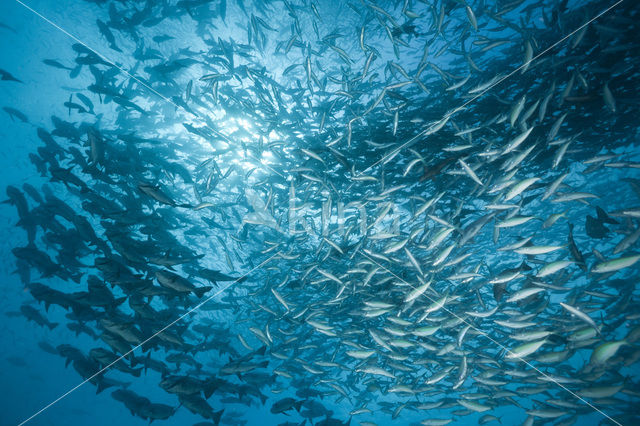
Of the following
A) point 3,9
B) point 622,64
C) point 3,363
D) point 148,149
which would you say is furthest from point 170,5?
point 3,363

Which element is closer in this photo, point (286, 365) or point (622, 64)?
point (622, 64)

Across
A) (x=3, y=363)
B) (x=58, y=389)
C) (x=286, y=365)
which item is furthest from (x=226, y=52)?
(x=58, y=389)

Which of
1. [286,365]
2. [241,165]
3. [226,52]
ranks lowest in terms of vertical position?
[286,365]

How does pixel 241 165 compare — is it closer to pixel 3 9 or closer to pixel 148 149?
pixel 148 149

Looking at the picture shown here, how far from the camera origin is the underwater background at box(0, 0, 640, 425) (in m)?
4.84

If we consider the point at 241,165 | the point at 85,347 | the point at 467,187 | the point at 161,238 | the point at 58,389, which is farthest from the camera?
the point at 58,389

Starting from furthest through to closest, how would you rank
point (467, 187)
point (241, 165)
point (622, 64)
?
1. point (241, 165)
2. point (467, 187)
3. point (622, 64)

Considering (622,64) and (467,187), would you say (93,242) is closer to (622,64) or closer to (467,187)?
(467,187)

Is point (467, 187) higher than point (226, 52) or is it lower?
lower

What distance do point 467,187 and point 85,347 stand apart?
41552 mm

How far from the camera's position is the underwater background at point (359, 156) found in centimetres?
484

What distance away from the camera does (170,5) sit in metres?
6.12

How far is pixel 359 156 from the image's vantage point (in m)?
7.50

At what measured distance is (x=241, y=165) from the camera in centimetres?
827
